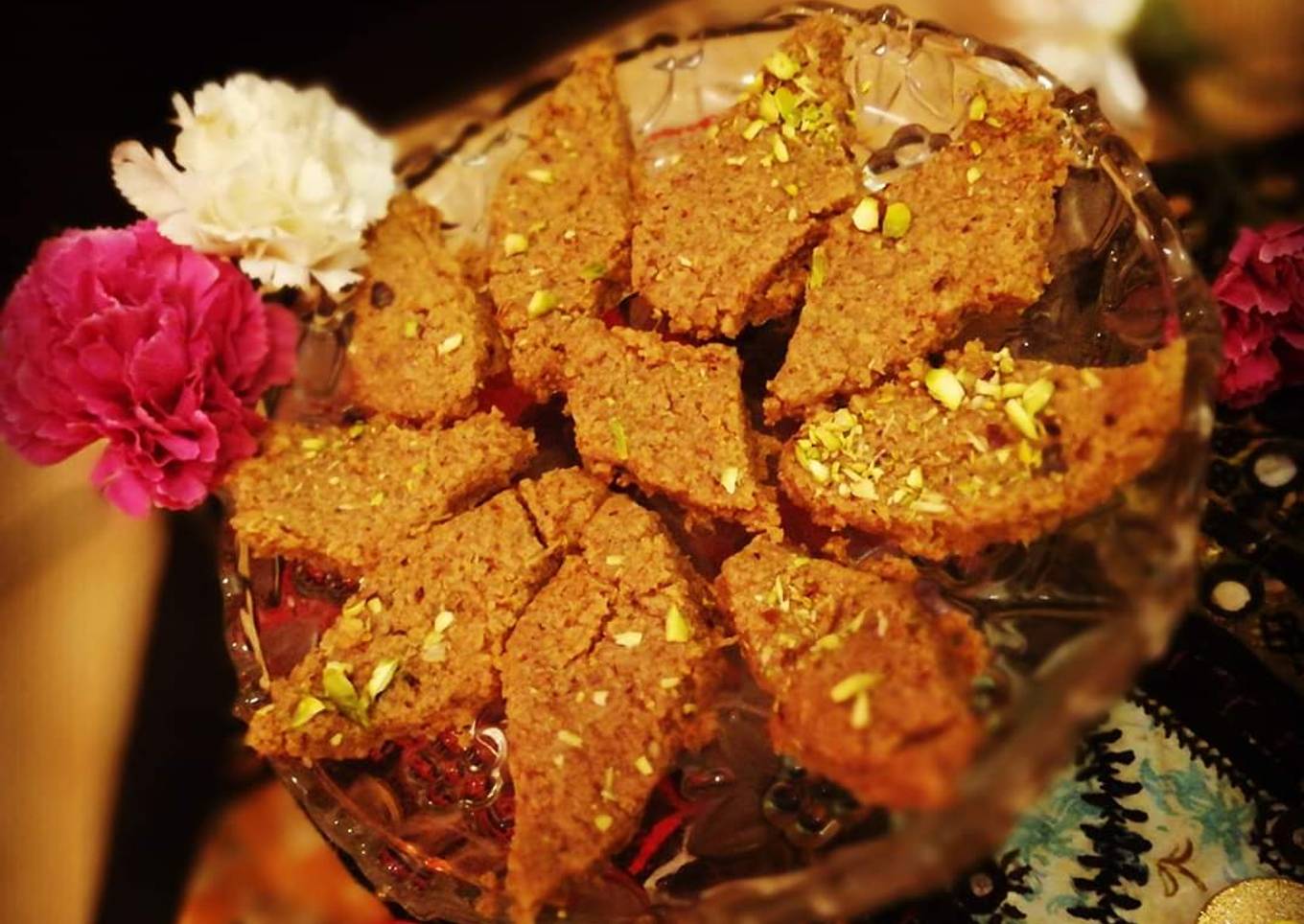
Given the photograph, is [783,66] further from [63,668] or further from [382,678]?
[63,668]

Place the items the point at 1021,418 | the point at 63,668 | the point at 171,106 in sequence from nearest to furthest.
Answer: the point at 1021,418 < the point at 63,668 < the point at 171,106

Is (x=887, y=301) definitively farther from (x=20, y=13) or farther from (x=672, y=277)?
(x=20, y=13)

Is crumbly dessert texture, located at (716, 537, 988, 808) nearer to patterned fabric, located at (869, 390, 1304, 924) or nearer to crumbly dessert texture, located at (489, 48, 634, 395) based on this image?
patterned fabric, located at (869, 390, 1304, 924)

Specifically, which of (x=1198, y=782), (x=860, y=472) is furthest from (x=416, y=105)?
(x=1198, y=782)

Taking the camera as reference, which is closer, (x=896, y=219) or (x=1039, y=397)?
(x=1039, y=397)

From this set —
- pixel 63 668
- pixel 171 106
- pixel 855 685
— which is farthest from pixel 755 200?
pixel 63 668

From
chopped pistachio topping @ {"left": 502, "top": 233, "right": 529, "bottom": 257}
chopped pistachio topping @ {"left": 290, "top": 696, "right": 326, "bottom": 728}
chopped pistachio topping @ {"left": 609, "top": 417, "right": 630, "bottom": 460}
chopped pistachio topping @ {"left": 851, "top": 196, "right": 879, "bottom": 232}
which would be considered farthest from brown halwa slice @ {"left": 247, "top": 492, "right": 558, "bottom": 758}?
chopped pistachio topping @ {"left": 851, "top": 196, "right": 879, "bottom": 232}
